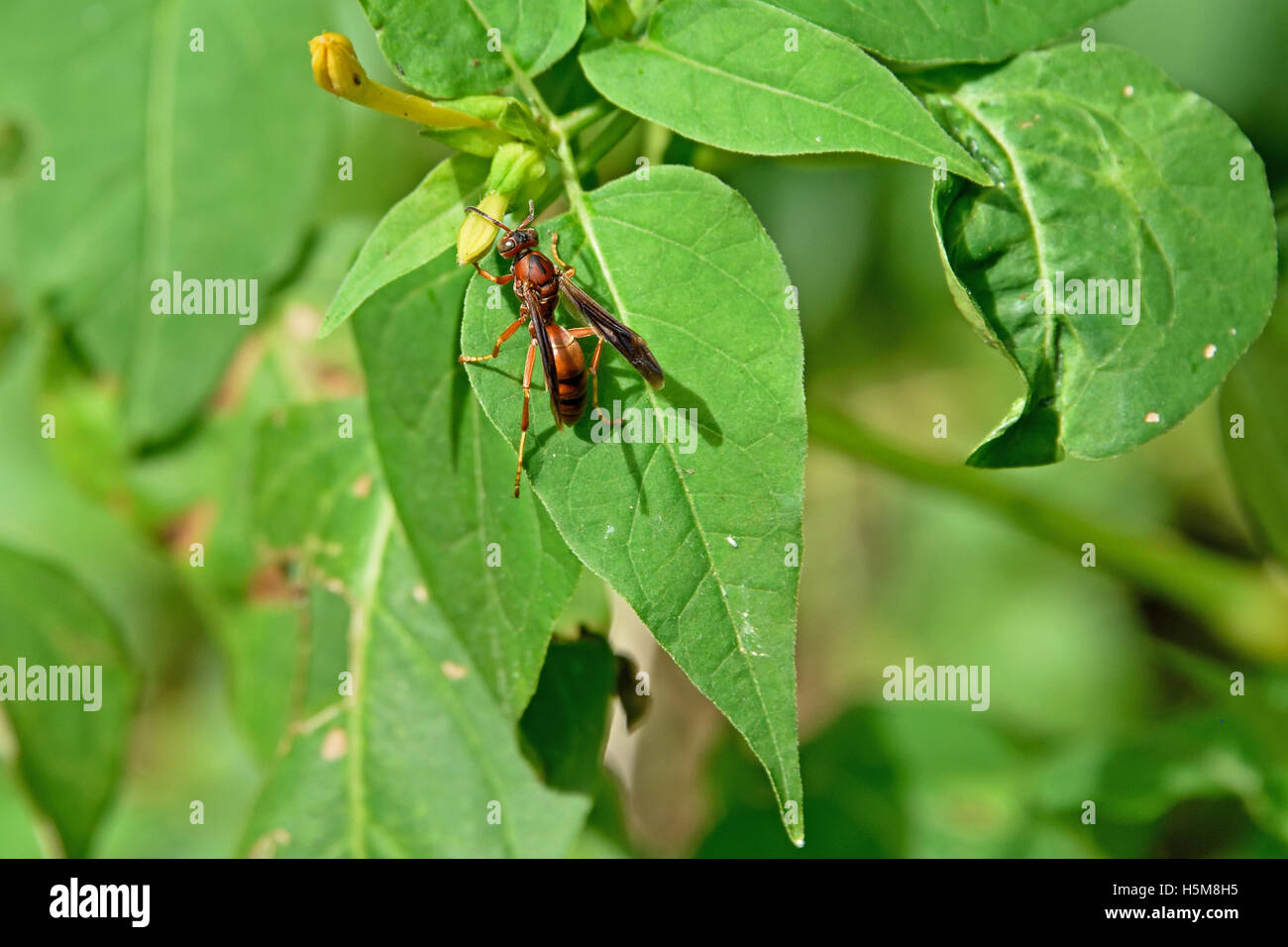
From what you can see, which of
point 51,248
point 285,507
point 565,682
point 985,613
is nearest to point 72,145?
point 51,248

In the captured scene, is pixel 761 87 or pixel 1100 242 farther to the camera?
pixel 1100 242

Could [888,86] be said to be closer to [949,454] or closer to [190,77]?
[190,77]
